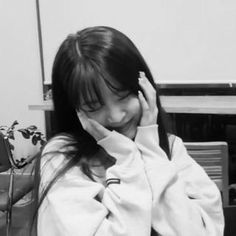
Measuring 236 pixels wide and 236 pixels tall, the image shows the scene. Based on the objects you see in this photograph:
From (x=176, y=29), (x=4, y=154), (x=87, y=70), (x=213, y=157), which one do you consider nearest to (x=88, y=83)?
(x=87, y=70)

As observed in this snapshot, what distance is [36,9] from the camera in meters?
2.86

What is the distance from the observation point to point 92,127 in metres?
0.82

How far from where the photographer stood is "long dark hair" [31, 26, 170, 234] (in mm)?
762

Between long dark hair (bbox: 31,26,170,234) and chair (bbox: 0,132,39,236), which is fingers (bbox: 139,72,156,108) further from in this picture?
chair (bbox: 0,132,39,236)

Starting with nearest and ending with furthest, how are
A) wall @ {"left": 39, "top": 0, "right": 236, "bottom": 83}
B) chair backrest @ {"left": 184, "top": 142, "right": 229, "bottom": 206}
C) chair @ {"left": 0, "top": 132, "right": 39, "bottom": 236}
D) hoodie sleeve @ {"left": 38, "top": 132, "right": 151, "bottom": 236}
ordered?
hoodie sleeve @ {"left": 38, "top": 132, "right": 151, "bottom": 236}, chair backrest @ {"left": 184, "top": 142, "right": 229, "bottom": 206}, chair @ {"left": 0, "top": 132, "right": 39, "bottom": 236}, wall @ {"left": 39, "top": 0, "right": 236, "bottom": 83}

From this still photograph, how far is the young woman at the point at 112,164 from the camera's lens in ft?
2.45

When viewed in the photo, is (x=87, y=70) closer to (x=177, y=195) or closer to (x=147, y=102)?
(x=147, y=102)

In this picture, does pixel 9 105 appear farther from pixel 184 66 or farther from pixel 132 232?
pixel 132 232

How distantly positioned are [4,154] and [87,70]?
155 centimetres

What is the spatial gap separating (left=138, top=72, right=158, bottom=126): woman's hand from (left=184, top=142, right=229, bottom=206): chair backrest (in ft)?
3.00

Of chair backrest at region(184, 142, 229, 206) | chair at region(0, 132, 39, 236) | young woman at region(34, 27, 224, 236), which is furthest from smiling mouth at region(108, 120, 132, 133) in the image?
chair at region(0, 132, 39, 236)

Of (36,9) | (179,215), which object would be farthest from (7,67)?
(179,215)

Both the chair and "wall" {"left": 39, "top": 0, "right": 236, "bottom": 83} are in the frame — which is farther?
"wall" {"left": 39, "top": 0, "right": 236, "bottom": 83}

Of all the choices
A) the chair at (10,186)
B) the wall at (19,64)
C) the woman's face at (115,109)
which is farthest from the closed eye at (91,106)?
the wall at (19,64)
